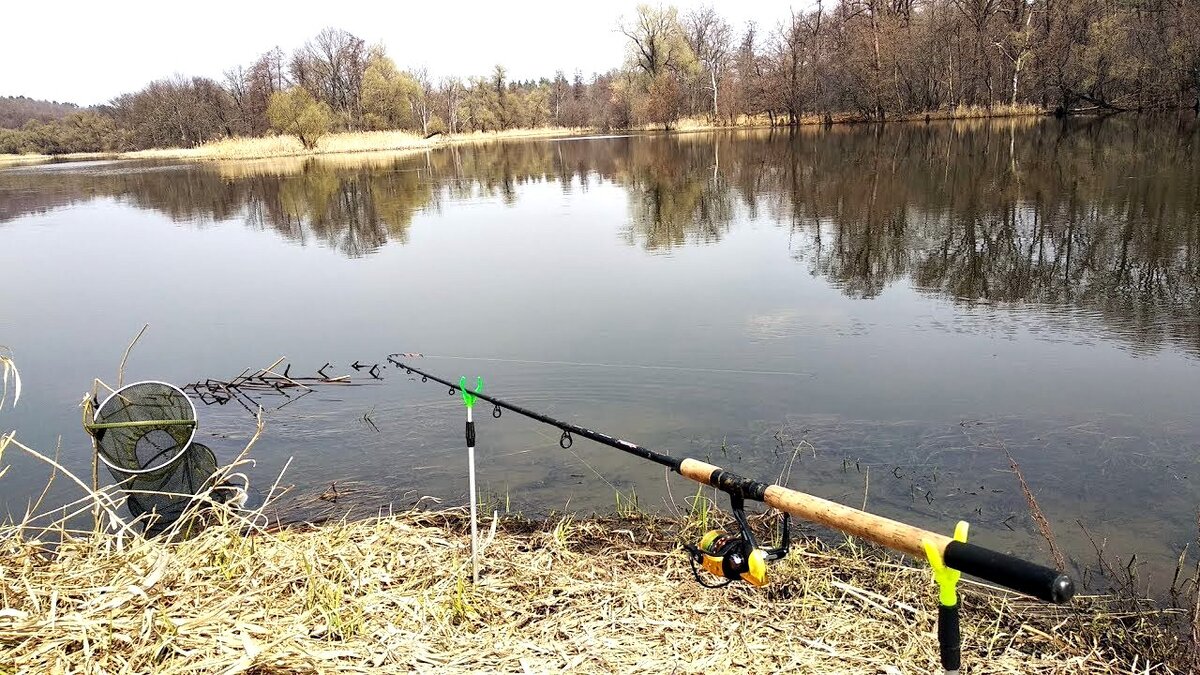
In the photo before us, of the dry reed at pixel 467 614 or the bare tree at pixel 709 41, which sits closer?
the dry reed at pixel 467 614

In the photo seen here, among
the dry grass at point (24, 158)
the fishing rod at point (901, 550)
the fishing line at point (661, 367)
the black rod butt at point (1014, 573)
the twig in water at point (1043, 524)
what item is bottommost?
the twig in water at point (1043, 524)

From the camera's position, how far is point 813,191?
1648 cm

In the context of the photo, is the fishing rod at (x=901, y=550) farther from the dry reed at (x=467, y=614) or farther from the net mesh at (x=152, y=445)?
the net mesh at (x=152, y=445)

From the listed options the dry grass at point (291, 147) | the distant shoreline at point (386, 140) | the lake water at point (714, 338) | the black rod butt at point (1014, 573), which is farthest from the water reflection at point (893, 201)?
the dry grass at point (291, 147)

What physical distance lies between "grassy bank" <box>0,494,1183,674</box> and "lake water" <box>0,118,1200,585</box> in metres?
0.85

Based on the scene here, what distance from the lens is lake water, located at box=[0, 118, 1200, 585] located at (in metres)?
4.58

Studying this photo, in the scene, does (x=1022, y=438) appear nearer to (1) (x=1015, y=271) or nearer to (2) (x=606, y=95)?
(1) (x=1015, y=271)

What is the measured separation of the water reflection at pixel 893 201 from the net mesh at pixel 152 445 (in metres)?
6.81

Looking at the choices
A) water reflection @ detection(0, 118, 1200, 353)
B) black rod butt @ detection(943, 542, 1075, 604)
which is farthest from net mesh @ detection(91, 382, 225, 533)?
water reflection @ detection(0, 118, 1200, 353)

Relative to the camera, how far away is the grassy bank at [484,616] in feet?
7.98

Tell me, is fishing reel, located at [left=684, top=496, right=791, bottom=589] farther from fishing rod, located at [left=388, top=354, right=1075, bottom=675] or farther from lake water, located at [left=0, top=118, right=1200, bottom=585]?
lake water, located at [left=0, top=118, right=1200, bottom=585]

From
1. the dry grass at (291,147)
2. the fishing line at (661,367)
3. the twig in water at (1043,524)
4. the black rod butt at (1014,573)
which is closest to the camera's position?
the black rod butt at (1014,573)

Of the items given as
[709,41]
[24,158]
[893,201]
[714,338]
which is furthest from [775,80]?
[24,158]

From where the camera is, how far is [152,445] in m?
4.27
